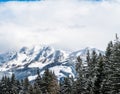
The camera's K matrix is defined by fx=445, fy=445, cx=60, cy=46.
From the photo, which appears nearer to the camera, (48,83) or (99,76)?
(99,76)

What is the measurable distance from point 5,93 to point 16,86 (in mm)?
3446

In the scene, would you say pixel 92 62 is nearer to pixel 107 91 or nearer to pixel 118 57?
pixel 107 91

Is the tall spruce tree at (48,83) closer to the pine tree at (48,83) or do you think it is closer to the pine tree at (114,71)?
the pine tree at (48,83)

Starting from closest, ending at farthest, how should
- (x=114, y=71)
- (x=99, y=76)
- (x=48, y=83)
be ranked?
(x=114, y=71) → (x=99, y=76) → (x=48, y=83)

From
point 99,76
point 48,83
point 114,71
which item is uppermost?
point 114,71

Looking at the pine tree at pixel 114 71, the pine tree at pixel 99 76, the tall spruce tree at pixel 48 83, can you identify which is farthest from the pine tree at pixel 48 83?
the pine tree at pixel 114 71

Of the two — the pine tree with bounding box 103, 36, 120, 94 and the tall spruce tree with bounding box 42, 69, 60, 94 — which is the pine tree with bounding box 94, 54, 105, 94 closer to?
the pine tree with bounding box 103, 36, 120, 94

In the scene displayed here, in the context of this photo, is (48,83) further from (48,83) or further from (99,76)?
(99,76)

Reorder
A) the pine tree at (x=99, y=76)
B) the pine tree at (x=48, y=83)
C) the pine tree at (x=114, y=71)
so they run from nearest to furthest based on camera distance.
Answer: the pine tree at (x=114, y=71)
the pine tree at (x=99, y=76)
the pine tree at (x=48, y=83)

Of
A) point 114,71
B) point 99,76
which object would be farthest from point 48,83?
point 114,71

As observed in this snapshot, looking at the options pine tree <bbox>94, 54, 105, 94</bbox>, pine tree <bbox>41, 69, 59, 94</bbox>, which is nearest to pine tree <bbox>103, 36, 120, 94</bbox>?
pine tree <bbox>94, 54, 105, 94</bbox>

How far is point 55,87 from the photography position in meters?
85.6

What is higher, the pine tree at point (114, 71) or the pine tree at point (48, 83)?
the pine tree at point (114, 71)

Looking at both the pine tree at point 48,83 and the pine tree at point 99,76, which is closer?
the pine tree at point 99,76
